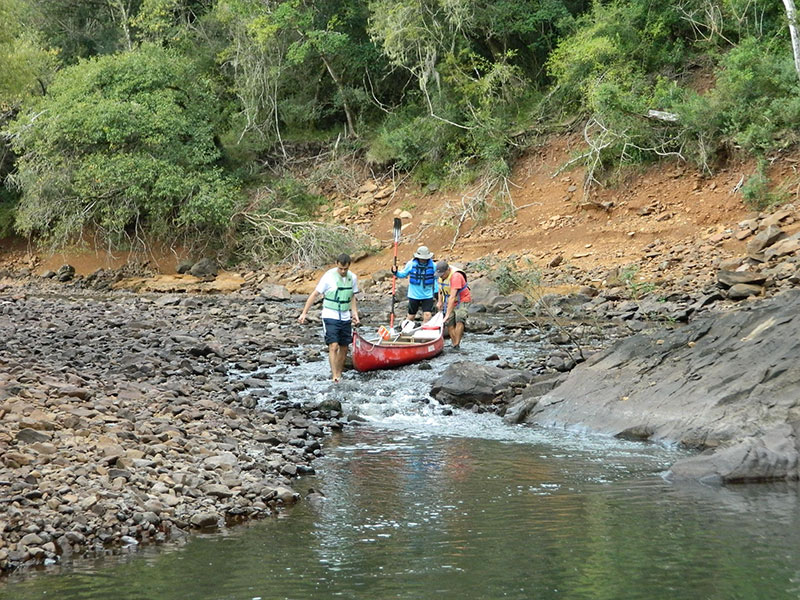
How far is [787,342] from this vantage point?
10562mm

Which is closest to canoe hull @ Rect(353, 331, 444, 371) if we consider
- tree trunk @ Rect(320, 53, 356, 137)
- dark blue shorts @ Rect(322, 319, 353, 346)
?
dark blue shorts @ Rect(322, 319, 353, 346)

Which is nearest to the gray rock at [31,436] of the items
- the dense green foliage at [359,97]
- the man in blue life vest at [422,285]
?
the man in blue life vest at [422,285]

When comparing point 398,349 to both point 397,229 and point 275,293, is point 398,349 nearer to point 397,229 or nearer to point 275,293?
point 397,229

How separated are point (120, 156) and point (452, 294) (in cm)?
1499

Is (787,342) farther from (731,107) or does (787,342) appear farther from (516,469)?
(731,107)

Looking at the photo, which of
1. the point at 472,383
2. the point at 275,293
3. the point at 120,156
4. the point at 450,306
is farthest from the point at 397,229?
the point at 120,156

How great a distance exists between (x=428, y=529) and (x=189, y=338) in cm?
954

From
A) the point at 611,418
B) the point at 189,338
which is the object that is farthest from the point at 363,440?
the point at 189,338

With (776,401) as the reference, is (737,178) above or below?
above

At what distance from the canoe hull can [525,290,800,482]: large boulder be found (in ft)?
9.90

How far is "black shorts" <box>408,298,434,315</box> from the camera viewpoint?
16.5m

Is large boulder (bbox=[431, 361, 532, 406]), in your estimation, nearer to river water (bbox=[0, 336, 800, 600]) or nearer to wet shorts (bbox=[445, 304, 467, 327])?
river water (bbox=[0, 336, 800, 600])

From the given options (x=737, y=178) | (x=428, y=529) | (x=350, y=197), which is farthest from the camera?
(x=350, y=197)

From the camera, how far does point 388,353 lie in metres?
14.5
